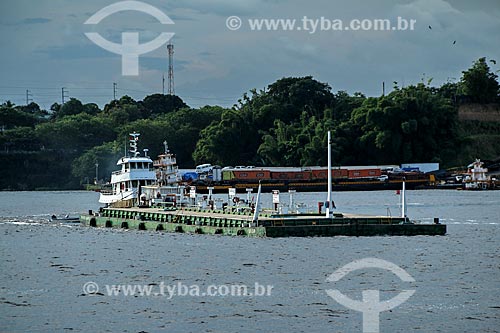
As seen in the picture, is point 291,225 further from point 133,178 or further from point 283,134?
point 283,134

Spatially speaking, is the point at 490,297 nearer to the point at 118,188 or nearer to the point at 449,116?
the point at 118,188

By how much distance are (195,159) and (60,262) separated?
118 metres

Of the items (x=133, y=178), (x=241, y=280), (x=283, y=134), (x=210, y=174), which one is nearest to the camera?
(x=241, y=280)

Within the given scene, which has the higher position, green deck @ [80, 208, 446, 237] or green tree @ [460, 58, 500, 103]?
Answer: green tree @ [460, 58, 500, 103]

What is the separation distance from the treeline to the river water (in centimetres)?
8673

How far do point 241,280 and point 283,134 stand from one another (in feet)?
409

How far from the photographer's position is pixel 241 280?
46.7 meters

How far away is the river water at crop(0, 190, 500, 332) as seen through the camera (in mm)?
37281

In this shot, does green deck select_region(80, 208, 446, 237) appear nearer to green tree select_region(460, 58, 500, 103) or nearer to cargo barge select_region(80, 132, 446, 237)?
cargo barge select_region(80, 132, 446, 237)

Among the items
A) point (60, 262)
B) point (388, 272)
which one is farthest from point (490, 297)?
point (60, 262)

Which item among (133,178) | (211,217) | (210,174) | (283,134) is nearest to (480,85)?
(283,134)

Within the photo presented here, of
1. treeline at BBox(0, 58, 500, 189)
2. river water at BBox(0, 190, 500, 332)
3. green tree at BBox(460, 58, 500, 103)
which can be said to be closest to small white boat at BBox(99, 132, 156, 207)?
river water at BBox(0, 190, 500, 332)

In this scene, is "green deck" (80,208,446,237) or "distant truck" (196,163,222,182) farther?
"distant truck" (196,163,222,182)

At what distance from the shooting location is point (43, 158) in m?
193
